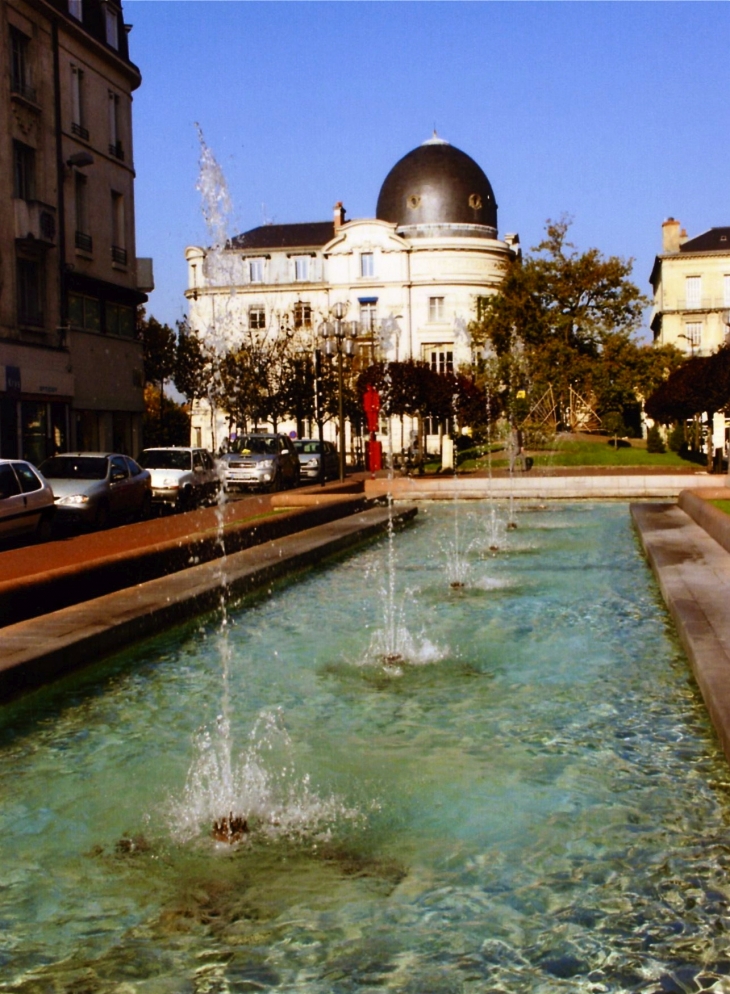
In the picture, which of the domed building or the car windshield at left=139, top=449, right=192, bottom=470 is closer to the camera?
the car windshield at left=139, top=449, right=192, bottom=470

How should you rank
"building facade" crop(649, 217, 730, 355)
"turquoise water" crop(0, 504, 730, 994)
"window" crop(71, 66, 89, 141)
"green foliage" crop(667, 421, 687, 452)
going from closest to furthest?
"turquoise water" crop(0, 504, 730, 994), "window" crop(71, 66, 89, 141), "green foliage" crop(667, 421, 687, 452), "building facade" crop(649, 217, 730, 355)

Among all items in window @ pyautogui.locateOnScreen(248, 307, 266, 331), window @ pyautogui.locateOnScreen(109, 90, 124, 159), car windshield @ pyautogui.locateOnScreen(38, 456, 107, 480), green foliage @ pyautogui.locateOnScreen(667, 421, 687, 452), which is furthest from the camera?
window @ pyautogui.locateOnScreen(248, 307, 266, 331)

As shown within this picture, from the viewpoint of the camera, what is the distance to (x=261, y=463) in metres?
34.8

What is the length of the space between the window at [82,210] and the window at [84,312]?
1.52 m

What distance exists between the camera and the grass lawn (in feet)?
157

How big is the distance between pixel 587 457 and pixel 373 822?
1732 inches

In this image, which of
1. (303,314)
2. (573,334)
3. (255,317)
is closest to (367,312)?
(303,314)

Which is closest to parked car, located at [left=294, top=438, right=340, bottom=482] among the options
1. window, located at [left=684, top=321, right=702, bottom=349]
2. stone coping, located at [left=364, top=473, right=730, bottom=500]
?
stone coping, located at [left=364, top=473, right=730, bottom=500]

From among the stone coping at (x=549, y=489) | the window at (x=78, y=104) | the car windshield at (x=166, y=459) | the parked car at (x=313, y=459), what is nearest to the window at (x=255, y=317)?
the parked car at (x=313, y=459)

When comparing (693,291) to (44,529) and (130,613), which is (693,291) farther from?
(130,613)

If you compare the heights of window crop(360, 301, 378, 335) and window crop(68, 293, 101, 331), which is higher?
window crop(360, 301, 378, 335)

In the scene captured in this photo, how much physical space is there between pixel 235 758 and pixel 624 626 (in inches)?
189

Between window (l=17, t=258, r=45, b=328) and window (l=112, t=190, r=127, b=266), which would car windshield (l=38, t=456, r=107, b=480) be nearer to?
window (l=17, t=258, r=45, b=328)

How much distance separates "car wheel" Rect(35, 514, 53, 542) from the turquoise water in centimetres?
872
